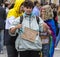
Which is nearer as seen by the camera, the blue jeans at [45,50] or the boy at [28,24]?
the boy at [28,24]

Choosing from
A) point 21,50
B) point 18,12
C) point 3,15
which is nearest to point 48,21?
point 18,12

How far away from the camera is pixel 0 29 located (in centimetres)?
1220

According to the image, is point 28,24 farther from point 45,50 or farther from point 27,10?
point 45,50

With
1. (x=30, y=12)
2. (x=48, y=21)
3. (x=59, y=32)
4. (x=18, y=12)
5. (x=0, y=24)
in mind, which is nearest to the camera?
(x=30, y=12)

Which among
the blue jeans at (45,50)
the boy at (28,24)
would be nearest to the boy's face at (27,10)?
the boy at (28,24)

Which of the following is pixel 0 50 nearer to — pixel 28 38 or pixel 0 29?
pixel 0 29

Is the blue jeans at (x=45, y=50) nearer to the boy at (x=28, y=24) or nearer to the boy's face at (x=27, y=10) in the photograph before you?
the boy at (x=28, y=24)

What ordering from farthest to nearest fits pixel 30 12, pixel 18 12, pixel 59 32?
pixel 59 32 → pixel 18 12 → pixel 30 12

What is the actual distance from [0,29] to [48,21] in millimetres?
4572

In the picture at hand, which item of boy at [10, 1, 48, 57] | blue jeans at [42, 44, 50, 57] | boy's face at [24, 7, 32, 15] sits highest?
boy's face at [24, 7, 32, 15]

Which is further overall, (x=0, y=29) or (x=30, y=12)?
(x=0, y=29)

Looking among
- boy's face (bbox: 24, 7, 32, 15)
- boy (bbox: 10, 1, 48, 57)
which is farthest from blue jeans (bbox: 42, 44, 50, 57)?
boy's face (bbox: 24, 7, 32, 15)

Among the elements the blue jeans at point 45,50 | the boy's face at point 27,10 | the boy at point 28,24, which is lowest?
the blue jeans at point 45,50

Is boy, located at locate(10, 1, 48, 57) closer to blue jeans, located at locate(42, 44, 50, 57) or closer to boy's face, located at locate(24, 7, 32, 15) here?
boy's face, located at locate(24, 7, 32, 15)
